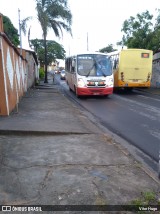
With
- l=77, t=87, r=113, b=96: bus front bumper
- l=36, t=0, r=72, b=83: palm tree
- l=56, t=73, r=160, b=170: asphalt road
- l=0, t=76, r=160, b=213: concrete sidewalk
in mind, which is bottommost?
l=56, t=73, r=160, b=170: asphalt road

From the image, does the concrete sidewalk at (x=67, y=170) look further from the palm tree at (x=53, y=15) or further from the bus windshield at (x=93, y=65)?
the palm tree at (x=53, y=15)

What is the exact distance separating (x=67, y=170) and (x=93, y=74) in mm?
12434

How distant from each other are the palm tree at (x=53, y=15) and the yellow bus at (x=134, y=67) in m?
10.9

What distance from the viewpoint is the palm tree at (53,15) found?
27.9 meters

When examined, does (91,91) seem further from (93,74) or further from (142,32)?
(142,32)

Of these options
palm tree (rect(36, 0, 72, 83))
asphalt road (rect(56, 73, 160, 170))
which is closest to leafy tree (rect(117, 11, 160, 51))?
palm tree (rect(36, 0, 72, 83))

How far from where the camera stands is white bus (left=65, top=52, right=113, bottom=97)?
16.5 meters

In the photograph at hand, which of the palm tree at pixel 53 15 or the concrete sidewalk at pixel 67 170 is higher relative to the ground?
the palm tree at pixel 53 15

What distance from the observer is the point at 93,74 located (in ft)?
54.5

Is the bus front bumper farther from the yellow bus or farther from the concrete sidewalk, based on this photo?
the concrete sidewalk

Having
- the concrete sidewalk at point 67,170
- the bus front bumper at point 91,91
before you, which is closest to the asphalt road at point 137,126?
the concrete sidewalk at point 67,170

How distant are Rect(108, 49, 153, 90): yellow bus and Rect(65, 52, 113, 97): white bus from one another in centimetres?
327

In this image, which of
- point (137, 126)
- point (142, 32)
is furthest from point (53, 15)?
point (137, 126)

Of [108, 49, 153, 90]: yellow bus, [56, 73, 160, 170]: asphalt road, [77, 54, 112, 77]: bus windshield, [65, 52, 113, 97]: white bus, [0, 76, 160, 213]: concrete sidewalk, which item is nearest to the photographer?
[0, 76, 160, 213]: concrete sidewalk
